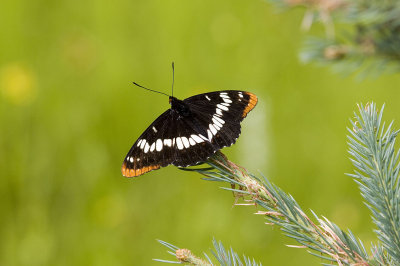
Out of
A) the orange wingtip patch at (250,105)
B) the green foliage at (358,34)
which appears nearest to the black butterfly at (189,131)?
the orange wingtip patch at (250,105)

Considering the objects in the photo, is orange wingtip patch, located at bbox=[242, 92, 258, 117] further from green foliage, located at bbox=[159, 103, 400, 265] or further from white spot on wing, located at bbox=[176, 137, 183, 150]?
green foliage, located at bbox=[159, 103, 400, 265]

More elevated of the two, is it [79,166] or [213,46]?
[213,46]

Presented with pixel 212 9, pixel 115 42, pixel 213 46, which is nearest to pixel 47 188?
pixel 115 42

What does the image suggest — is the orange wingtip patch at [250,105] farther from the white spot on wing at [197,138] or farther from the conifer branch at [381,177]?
the conifer branch at [381,177]

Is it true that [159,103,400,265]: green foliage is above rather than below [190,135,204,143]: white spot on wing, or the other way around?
below

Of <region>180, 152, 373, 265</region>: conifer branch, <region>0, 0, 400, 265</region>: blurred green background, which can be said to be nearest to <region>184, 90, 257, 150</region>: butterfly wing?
<region>180, 152, 373, 265</region>: conifer branch

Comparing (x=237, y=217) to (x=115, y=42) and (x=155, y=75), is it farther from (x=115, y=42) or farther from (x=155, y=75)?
(x=115, y=42)

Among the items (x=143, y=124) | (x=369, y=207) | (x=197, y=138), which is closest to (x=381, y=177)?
(x=369, y=207)
